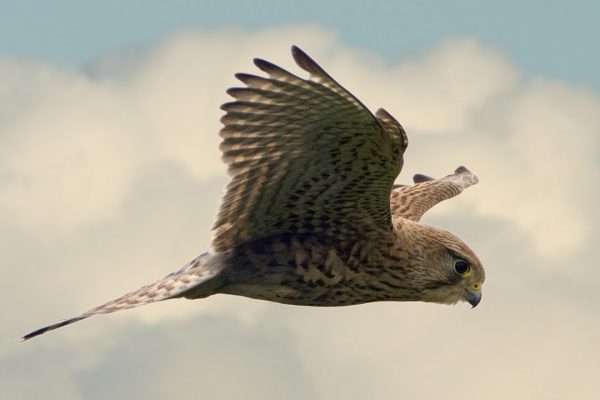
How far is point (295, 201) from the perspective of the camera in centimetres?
1018

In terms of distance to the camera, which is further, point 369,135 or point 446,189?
point 446,189

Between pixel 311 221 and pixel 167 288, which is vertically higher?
pixel 311 221

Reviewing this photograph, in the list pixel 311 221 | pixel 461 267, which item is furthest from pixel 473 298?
pixel 311 221

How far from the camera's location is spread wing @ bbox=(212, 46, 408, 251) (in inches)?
361

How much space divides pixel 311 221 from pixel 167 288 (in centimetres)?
118

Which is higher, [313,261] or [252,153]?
[252,153]

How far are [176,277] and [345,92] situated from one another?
2.15m

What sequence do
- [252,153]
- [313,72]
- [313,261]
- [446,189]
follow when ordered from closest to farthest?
[313,72] < [252,153] < [313,261] < [446,189]

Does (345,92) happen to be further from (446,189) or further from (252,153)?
(446,189)

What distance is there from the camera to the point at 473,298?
1098 centimetres

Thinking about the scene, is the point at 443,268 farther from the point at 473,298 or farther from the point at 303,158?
the point at 303,158

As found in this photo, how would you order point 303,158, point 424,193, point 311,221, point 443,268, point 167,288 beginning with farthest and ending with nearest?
point 424,193
point 443,268
point 311,221
point 167,288
point 303,158

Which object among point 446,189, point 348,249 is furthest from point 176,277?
point 446,189

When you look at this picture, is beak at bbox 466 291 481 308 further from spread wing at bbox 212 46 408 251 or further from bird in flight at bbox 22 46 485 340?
spread wing at bbox 212 46 408 251
